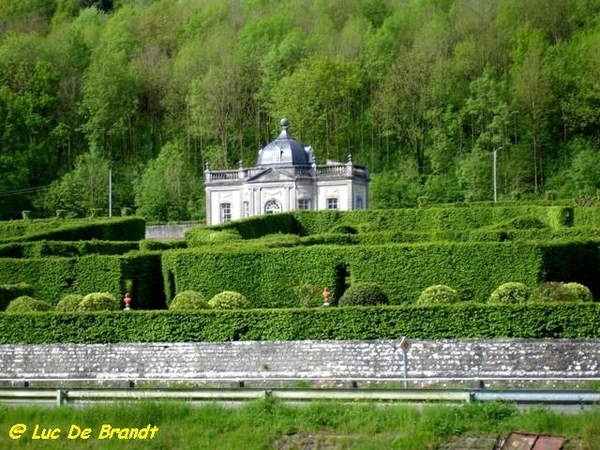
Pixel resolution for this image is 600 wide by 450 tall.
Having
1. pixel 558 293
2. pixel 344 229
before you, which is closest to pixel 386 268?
pixel 558 293

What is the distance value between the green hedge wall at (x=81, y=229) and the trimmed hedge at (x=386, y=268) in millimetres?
12941

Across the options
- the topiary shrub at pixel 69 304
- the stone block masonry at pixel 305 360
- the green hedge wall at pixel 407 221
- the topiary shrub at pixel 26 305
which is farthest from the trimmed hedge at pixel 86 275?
the green hedge wall at pixel 407 221

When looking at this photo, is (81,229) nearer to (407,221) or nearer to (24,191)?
(407,221)

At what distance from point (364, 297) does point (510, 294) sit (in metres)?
4.16

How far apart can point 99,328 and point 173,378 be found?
284cm

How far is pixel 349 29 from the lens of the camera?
9950 centimetres

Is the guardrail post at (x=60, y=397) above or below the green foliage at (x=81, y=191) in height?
below

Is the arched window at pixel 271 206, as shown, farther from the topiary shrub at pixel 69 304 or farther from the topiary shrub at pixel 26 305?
the topiary shrub at pixel 26 305

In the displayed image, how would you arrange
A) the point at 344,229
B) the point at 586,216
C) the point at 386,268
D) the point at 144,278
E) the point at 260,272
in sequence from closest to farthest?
the point at 386,268, the point at 260,272, the point at 144,278, the point at 344,229, the point at 586,216

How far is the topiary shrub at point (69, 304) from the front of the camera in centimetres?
3788

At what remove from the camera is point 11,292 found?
40188 millimetres

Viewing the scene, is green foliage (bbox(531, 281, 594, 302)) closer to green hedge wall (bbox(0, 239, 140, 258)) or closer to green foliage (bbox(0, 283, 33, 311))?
green foliage (bbox(0, 283, 33, 311))

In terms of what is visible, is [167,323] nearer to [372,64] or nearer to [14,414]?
[14,414]

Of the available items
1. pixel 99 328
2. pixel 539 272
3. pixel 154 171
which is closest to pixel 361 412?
pixel 99 328
